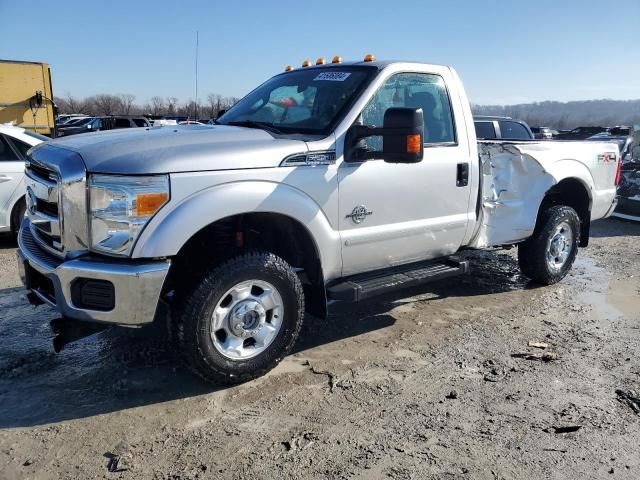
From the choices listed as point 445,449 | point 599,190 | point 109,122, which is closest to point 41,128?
point 109,122

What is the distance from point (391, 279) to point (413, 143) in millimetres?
1157

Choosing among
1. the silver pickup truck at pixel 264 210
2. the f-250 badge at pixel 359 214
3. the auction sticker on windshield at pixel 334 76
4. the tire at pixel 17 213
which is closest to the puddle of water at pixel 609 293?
the silver pickup truck at pixel 264 210

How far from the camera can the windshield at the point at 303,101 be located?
4117mm

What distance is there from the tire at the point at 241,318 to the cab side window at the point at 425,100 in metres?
1.34

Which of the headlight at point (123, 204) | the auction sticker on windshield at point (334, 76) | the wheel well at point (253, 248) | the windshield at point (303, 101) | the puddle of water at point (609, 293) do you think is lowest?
the puddle of water at point (609, 293)

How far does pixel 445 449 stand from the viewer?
3012 mm

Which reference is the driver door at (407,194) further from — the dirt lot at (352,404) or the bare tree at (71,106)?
the bare tree at (71,106)

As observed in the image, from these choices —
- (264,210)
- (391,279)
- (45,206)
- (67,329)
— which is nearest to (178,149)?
(264,210)

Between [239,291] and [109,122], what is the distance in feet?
67.1

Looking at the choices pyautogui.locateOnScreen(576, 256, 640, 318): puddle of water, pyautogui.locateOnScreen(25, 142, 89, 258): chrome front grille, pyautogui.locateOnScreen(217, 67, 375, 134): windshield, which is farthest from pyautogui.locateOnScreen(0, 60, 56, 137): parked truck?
pyautogui.locateOnScreen(576, 256, 640, 318): puddle of water

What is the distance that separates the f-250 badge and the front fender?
18 centimetres

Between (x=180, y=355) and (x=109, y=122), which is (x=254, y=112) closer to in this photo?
(x=180, y=355)

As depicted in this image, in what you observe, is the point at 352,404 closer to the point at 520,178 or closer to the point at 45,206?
the point at 45,206

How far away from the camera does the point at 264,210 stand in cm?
352
